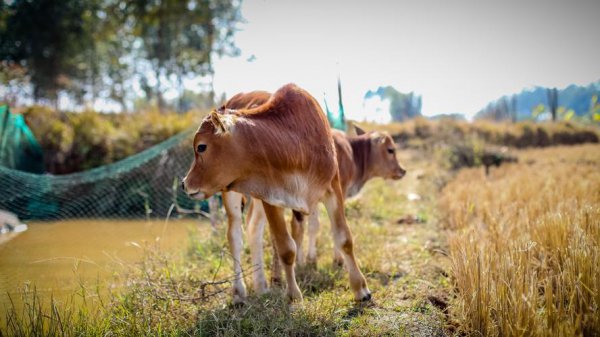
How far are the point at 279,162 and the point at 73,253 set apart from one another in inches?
143

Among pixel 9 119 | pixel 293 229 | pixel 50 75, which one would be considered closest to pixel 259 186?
pixel 293 229

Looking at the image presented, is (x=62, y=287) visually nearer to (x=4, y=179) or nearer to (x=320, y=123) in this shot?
(x=320, y=123)

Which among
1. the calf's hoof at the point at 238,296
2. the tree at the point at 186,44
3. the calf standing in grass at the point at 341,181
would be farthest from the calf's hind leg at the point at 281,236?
the tree at the point at 186,44

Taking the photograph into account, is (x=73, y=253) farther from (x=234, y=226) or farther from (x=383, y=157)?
(x=383, y=157)

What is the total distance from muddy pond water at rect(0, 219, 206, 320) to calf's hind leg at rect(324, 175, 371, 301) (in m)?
1.71

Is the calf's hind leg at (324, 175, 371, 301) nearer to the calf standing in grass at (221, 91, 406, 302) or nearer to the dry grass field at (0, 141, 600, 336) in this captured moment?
the dry grass field at (0, 141, 600, 336)

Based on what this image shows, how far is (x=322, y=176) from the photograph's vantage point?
3.28m

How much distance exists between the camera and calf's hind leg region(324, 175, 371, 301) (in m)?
3.41

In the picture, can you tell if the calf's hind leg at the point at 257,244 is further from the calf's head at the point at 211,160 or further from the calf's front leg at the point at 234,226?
the calf's head at the point at 211,160

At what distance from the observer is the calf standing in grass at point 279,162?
292cm

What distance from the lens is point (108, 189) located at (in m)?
7.99

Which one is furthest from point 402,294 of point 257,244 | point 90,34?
point 90,34

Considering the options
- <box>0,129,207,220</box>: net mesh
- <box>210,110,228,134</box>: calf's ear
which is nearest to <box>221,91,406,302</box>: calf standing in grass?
<box>210,110,228,134</box>: calf's ear

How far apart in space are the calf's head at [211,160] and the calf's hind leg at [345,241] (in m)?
0.94
